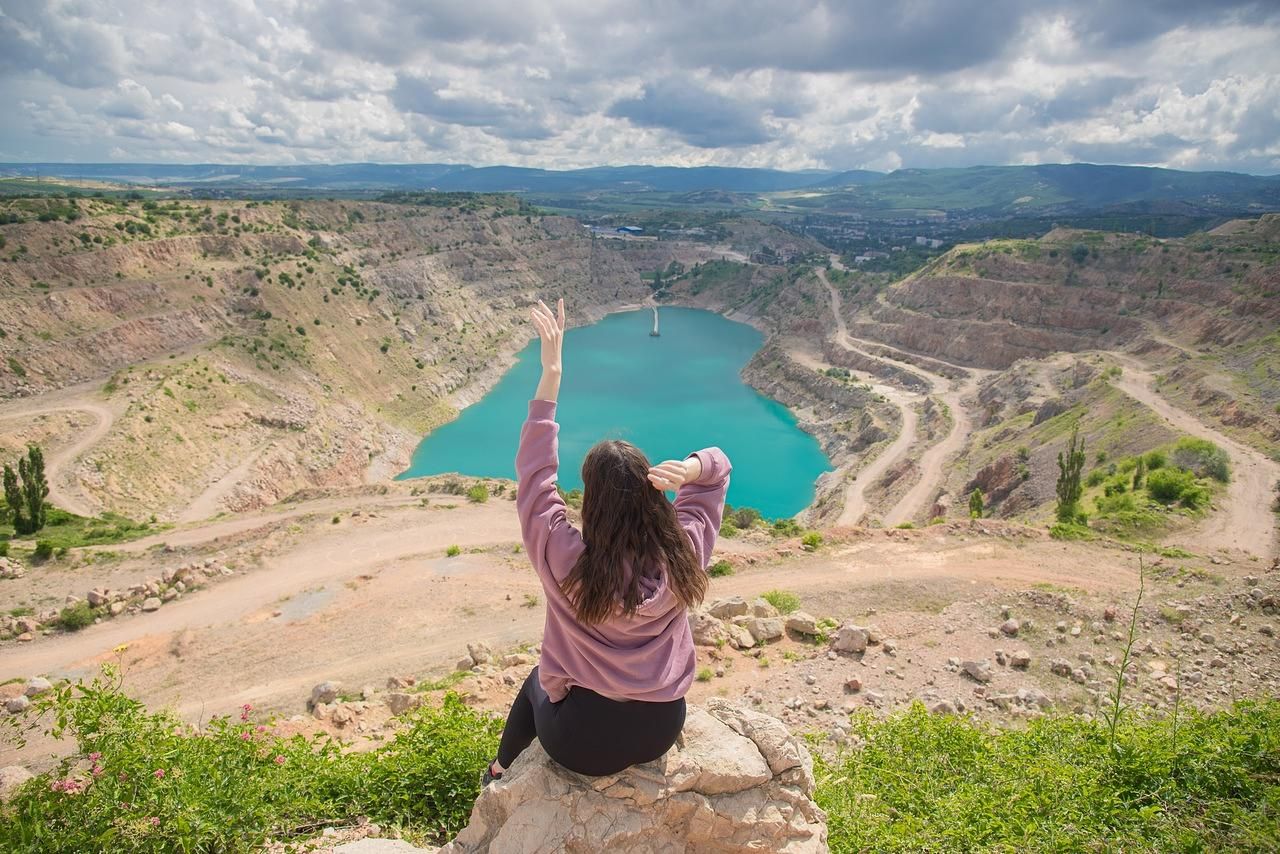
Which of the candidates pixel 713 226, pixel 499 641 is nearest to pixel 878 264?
pixel 713 226

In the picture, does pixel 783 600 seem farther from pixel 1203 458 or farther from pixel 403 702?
pixel 1203 458

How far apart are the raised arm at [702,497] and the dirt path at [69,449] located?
103ft

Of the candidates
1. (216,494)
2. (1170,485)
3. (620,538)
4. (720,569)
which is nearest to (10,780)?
(620,538)

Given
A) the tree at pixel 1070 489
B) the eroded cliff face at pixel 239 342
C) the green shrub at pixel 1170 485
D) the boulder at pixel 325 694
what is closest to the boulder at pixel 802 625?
the boulder at pixel 325 694

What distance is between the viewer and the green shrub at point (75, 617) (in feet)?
50.5

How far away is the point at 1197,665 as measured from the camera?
33.8 feet

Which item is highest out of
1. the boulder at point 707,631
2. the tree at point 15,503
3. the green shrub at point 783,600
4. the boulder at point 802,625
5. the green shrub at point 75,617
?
the boulder at point 707,631

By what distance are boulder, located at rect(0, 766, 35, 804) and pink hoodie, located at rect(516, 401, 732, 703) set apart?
455 centimetres

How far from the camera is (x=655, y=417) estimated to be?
60.5 metres

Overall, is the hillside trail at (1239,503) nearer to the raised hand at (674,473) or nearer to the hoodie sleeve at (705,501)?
the hoodie sleeve at (705,501)

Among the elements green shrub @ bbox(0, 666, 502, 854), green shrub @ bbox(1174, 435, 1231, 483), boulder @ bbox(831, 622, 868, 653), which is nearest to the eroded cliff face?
green shrub @ bbox(0, 666, 502, 854)

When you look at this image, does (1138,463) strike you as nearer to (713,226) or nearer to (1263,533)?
(1263,533)

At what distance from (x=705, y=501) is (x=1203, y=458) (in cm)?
2975

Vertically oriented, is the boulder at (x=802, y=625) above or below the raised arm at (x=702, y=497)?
below
